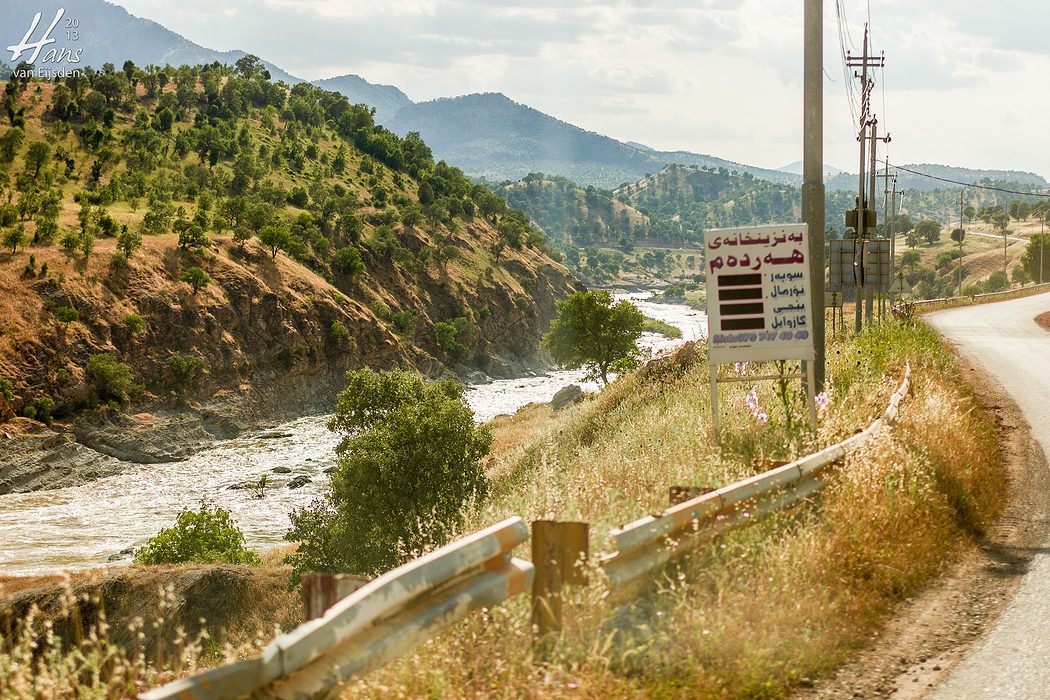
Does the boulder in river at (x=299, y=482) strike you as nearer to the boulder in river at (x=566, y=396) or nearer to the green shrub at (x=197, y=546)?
the boulder in river at (x=566, y=396)

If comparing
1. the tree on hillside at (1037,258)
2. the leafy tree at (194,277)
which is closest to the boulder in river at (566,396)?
the leafy tree at (194,277)

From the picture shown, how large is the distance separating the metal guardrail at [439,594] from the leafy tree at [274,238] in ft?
332

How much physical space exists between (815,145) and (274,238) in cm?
9595

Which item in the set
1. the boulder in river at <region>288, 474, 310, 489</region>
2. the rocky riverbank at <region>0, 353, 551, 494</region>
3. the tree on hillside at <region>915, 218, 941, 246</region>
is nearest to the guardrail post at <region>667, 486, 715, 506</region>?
the boulder in river at <region>288, 474, 310, 489</region>

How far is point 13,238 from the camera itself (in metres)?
79.8

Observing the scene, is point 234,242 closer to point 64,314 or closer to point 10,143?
point 64,314

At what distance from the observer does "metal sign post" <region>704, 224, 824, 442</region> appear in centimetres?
1073

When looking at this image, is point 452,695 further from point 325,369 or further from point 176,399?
point 325,369

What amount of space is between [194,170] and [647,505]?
120759 mm

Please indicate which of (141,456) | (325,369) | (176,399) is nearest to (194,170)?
(325,369)

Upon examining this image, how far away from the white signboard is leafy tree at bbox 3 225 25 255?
81628 mm

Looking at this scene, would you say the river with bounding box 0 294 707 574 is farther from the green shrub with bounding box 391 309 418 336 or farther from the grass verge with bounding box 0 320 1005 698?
the grass verge with bounding box 0 320 1005 698

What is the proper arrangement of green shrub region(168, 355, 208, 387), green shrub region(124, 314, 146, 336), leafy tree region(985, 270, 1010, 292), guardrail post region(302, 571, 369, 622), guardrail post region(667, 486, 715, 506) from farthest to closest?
leafy tree region(985, 270, 1010, 292)
green shrub region(168, 355, 208, 387)
green shrub region(124, 314, 146, 336)
guardrail post region(667, 486, 715, 506)
guardrail post region(302, 571, 369, 622)

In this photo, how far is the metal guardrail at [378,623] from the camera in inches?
148
